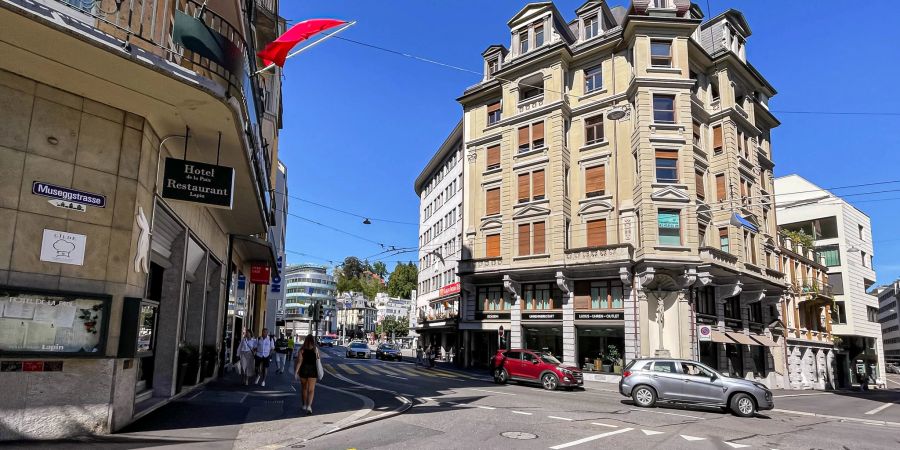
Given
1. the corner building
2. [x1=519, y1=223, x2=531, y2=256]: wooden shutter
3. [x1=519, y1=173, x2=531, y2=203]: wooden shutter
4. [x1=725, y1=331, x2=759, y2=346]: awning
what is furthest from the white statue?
[x1=725, y1=331, x2=759, y2=346]: awning

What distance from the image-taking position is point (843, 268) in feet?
171

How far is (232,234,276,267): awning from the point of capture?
22797 millimetres

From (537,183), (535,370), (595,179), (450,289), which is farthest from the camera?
(450,289)

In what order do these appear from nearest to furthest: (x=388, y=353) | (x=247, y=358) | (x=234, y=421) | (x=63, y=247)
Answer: (x=63, y=247) < (x=234, y=421) < (x=247, y=358) < (x=388, y=353)

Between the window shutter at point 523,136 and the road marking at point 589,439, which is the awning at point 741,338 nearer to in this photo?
the window shutter at point 523,136

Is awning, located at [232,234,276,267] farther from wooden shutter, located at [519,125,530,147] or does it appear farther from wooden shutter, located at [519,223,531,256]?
wooden shutter, located at [519,125,530,147]

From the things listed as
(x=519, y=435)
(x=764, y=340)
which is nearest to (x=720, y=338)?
(x=764, y=340)

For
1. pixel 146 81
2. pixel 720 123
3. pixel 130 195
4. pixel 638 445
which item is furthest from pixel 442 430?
pixel 720 123

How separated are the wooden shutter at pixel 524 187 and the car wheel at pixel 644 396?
18466 millimetres

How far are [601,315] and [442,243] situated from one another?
76.9 ft

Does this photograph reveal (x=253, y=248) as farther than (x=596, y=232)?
No

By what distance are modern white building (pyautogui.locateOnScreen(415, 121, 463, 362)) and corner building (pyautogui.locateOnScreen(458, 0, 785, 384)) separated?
292 inches

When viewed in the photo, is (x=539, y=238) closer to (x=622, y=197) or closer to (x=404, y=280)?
(x=622, y=197)

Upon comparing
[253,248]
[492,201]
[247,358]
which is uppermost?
[492,201]
